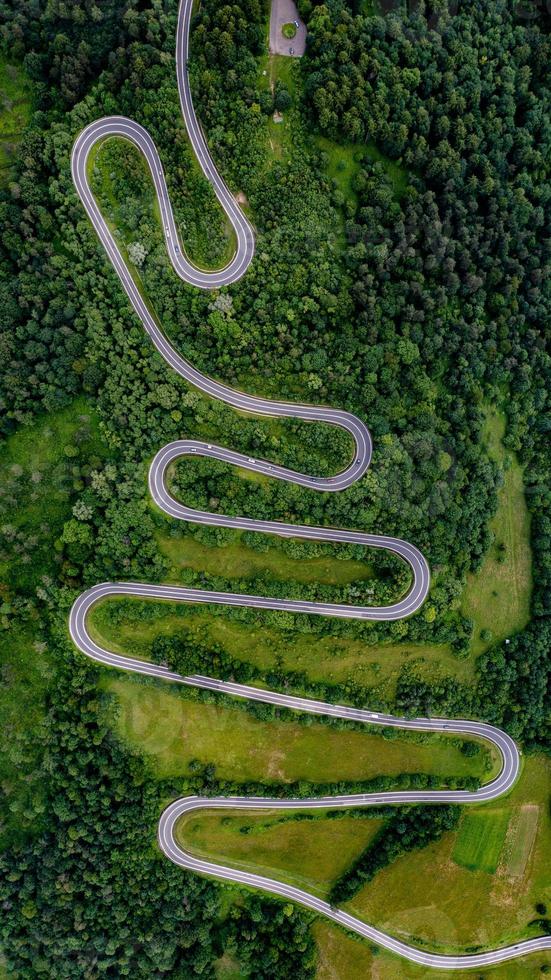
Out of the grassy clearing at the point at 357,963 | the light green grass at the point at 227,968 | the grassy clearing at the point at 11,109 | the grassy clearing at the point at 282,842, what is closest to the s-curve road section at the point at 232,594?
the grassy clearing at the point at 357,963

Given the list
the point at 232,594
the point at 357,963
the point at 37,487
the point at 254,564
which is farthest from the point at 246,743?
the point at 37,487

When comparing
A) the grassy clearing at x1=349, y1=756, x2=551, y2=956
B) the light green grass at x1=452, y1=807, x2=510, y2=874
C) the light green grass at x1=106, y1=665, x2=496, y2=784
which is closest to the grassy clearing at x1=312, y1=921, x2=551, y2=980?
the grassy clearing at x1=349, y1=756, x2=551, y2=956

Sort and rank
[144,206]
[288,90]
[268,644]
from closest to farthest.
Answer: [288,90]
[144,206]
[268,644]

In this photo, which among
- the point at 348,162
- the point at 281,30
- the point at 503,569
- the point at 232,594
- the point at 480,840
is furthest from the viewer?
the point at 503,569

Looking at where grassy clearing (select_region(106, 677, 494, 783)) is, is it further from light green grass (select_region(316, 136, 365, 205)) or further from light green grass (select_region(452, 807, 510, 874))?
light green grass (select_region(316, 136, 365, 205))

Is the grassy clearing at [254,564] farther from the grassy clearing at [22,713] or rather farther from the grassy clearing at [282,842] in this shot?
the grassy clearing at [282,842]

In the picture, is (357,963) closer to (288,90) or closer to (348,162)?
(348,162)

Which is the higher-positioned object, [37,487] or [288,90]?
[288,90]
